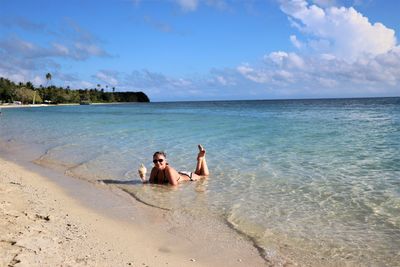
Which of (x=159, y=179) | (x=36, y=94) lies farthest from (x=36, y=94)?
(x=159, y=179)

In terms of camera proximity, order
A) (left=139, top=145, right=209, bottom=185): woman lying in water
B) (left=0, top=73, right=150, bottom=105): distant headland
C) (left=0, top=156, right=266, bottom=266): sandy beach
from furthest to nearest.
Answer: (left=0, top=73, right=150, bottom=105): distant headland, (left=139, top=145, right=209, bottom=185): woman lying in water, (left=0, top=156, right=266, bottom=266): sandy beach

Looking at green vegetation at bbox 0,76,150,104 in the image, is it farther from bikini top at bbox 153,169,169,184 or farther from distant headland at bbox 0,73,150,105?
bikini top at bbox 153,169,169,184

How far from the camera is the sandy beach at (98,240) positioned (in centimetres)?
534

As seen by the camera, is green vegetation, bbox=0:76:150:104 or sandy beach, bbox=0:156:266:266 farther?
green vegetation, bbox=0:76:150:104

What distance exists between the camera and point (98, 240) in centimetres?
621

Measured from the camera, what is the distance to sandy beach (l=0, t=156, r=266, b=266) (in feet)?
17.5

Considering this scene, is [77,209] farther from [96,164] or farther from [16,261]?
[96,164]

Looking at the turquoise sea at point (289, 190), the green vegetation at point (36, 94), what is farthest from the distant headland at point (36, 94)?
the turquoise sea at point (289, 190)

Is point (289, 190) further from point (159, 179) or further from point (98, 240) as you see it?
point (98, 240)

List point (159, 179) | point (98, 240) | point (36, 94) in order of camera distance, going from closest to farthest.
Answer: point (98, 240), point (159, 179), point (36, 94)

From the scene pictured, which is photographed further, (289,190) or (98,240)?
(289,190)

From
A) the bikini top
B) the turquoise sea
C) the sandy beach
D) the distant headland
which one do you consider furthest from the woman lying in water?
the distant headland

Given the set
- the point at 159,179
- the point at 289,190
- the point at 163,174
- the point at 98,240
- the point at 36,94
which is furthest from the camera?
the point at 36,94

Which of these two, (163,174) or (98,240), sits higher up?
(163,174)
